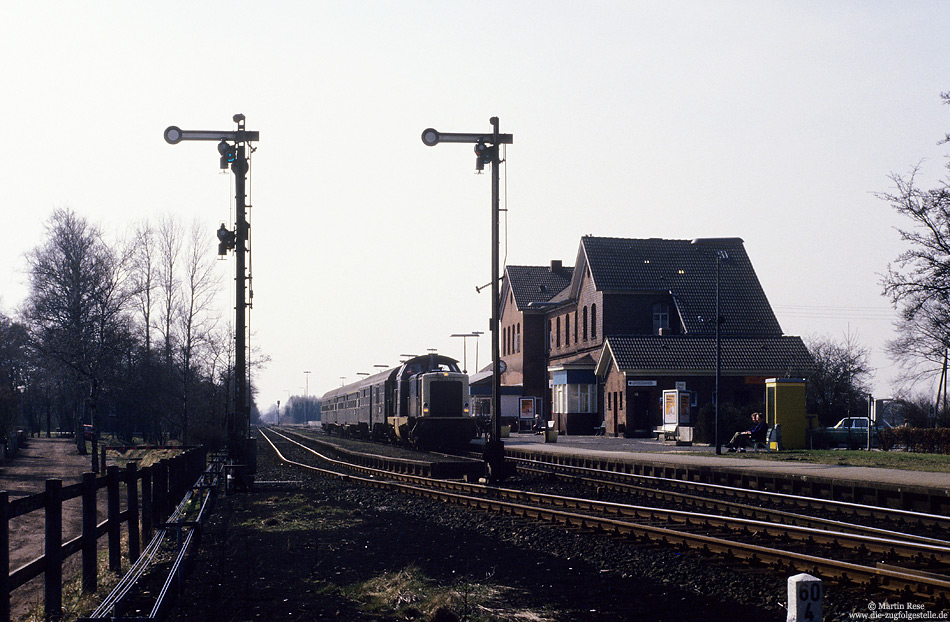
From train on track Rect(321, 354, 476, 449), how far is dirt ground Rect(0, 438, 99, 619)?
11.5m

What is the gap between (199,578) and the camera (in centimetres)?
1009

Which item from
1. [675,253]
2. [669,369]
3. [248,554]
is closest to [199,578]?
[248,554]

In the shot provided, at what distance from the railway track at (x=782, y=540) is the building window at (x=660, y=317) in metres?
38.3

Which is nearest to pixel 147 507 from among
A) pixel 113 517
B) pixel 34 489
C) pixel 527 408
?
pixel 113 517

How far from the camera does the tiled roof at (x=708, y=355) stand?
154 feet

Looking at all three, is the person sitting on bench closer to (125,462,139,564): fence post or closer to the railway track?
the railway track

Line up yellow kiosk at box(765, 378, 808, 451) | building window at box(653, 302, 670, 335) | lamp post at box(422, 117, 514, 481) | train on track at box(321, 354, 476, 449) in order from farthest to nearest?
building window at box(653, 302, 670, 335) → train on track at box(321, 354, 476, 449) → yellow kiosk at box(765, 378, 808, 451) → lamp post at box(422, 117, 514, 481)

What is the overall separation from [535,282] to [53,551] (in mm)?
61395

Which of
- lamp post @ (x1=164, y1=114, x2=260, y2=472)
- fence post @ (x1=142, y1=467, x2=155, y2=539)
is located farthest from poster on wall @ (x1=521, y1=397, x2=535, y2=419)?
fence post @ (x1=142, y1=467, x2=155, y2=539)

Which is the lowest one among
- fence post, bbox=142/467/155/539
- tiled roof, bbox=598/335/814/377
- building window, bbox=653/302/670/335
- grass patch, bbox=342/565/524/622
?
grass patch, bbox=342/565/524/622

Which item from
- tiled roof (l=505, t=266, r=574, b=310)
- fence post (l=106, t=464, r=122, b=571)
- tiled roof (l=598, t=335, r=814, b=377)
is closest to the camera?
fence post (l=106, t=464, r=122, b=571)

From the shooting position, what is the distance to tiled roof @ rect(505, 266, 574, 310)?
6731 centimetres

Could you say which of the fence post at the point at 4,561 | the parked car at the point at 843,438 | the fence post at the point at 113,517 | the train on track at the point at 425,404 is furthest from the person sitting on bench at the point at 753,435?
the fence post at the point at 4,561

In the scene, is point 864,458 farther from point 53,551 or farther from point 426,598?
point 53,551
